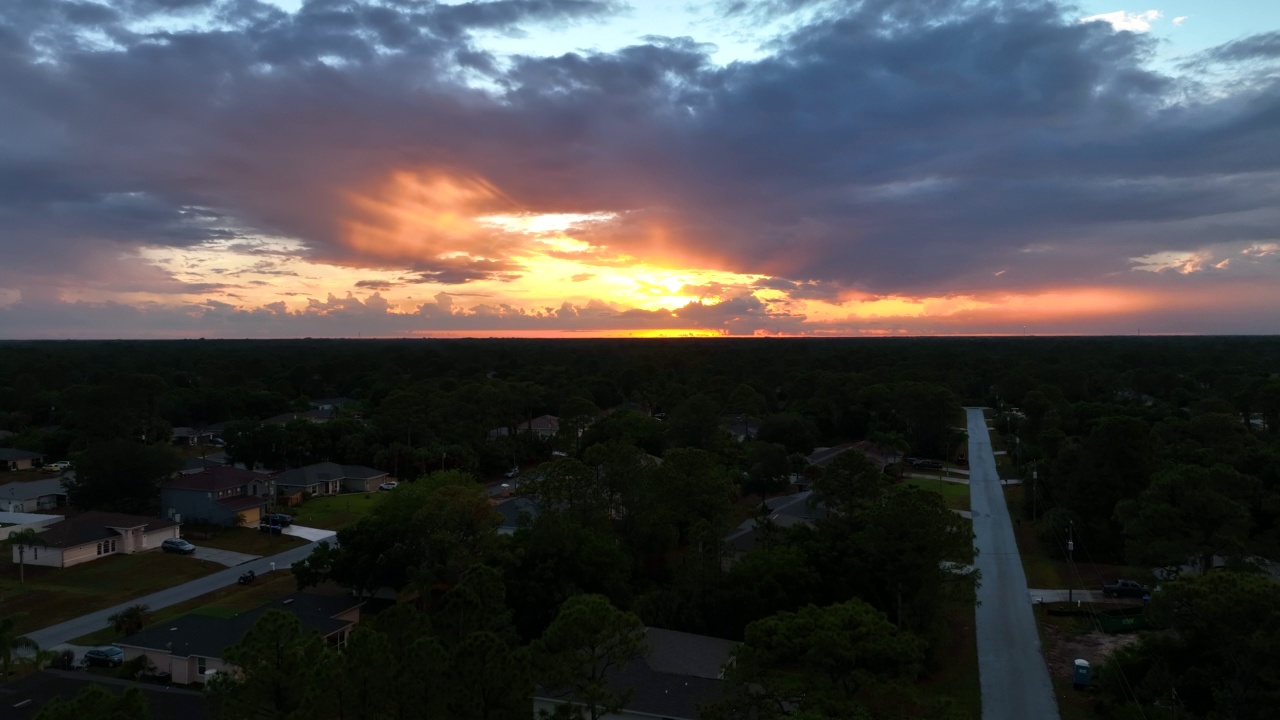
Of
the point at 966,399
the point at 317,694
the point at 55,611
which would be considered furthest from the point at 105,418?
the point at 966,399

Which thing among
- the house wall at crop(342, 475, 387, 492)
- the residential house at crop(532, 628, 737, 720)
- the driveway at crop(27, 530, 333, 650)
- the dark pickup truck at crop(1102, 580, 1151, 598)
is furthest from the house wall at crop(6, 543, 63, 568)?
the dark pickup truck at crop(1102, 580, 1151, 598)

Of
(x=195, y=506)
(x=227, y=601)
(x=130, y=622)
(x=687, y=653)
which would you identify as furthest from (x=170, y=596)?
(x=687, y=653)

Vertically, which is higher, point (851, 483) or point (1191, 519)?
point (851, 483)

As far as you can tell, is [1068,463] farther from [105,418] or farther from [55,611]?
[105,418]

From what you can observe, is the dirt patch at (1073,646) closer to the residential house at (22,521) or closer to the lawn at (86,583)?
the lawn at (86,583)

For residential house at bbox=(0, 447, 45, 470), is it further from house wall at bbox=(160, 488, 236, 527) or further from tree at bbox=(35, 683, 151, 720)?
tree at bbox=(35, 683, 151, 720)

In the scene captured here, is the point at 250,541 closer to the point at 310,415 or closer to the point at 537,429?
the point at 537,429

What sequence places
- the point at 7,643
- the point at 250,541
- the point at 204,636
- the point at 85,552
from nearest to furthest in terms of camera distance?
the point at 7,643 < the point at 204,636 < the point at 85,552 < the point at 250,541
